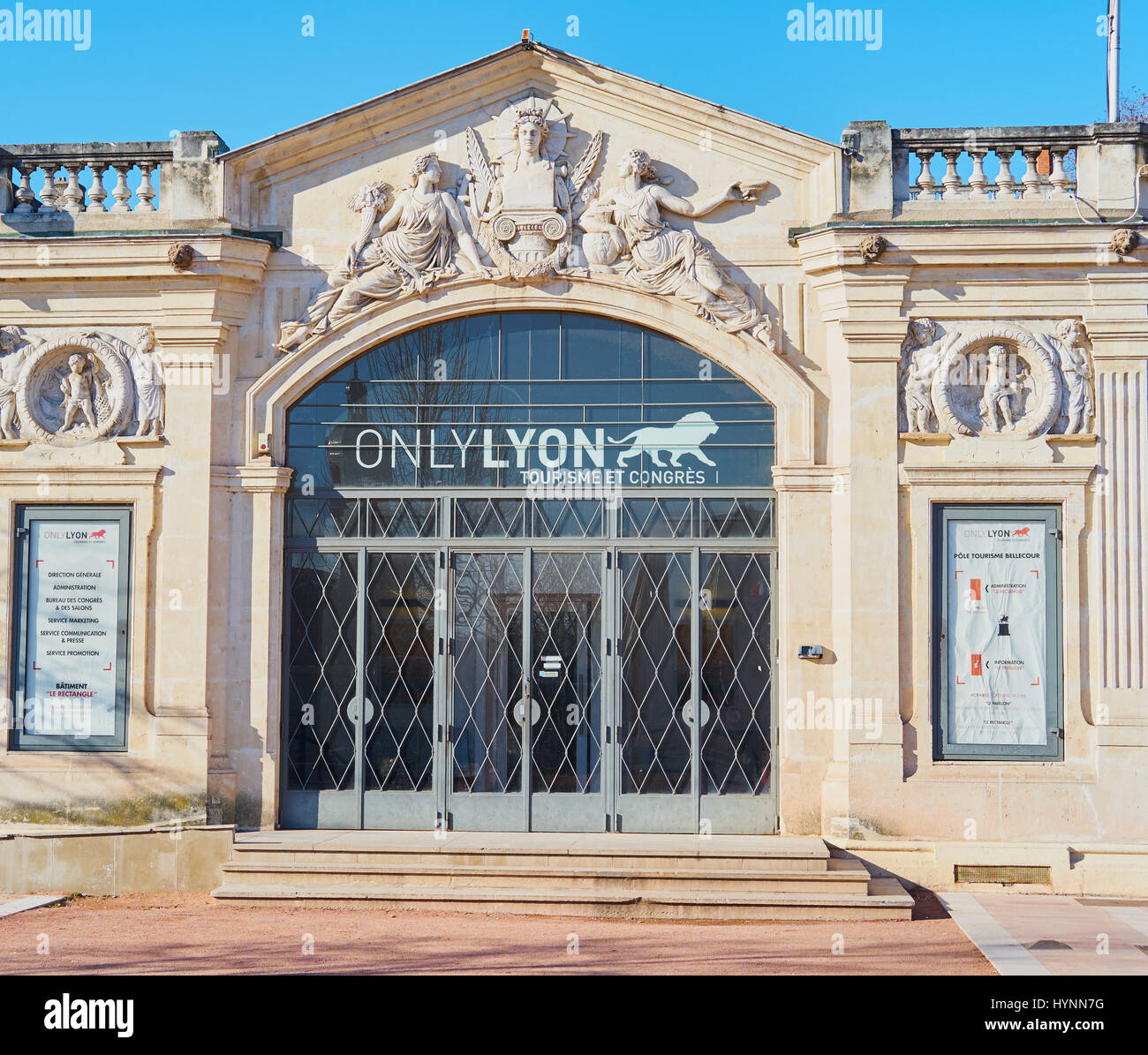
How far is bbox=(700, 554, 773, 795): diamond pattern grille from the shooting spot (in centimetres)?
1193

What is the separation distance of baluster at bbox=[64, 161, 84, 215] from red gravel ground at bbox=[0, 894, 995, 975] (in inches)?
249

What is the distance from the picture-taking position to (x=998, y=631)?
11.6 metres

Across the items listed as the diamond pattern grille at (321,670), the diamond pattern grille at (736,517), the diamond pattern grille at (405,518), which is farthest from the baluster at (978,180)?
the diamond pattern grille at (321,670)

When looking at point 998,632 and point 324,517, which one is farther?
point 324,517

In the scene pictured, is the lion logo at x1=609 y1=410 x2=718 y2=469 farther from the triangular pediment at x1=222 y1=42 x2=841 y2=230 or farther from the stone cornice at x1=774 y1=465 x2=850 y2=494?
the triangular pediment at x1=222 y1=42 x2=841 y2=230

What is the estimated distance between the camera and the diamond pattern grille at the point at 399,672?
12.1 metres

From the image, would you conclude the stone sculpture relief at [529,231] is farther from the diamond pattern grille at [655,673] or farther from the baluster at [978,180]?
the diamond pattern grille at [655,673]

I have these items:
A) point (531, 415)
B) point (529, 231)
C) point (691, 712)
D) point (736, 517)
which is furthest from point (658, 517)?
point (529, 231)

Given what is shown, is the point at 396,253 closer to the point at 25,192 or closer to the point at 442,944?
the point at 25,192

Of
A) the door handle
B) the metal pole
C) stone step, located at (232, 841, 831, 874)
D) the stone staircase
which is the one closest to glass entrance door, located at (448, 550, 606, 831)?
the stone staircase

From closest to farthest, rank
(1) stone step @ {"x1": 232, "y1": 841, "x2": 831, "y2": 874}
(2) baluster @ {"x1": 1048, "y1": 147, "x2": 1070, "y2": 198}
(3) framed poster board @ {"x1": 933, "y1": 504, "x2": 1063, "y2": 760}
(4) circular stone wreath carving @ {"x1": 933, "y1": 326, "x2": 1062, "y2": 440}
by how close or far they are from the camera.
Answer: (1) stone step @ {"x1": 232, "y1": 841, "x2": 831, "y2": 874}, (3) framed poster board @ {"x1": 933, "y1": 504, "x2": 1063, "y2": 760}, (4) circular stone wreath carving @ {"x1": 933, "y1": 326, "x2": 1062, "y2": 440}, (2) baluster @ {"x1": 1048, "y1": 147, "x2": 1070, "y2": 198}

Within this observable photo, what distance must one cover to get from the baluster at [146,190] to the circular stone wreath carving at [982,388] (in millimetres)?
7432

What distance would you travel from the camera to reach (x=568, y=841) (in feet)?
37.5

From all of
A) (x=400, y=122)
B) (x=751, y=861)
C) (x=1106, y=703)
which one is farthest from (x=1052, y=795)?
(x=400, y=122)
